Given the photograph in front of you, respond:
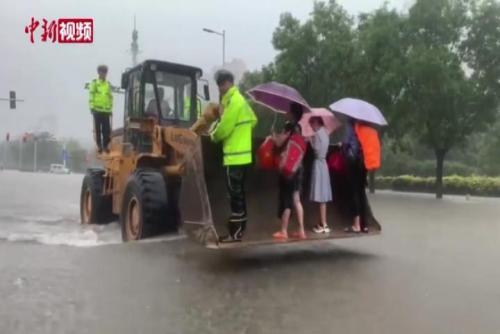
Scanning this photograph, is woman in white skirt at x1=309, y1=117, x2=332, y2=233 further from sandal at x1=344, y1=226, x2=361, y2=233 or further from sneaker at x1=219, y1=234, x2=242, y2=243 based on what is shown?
sneaker at x1=219, y1=234, x2=242, y2=243

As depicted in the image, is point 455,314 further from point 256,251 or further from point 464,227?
point 464,227

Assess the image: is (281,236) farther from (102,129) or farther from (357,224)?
(102,129)

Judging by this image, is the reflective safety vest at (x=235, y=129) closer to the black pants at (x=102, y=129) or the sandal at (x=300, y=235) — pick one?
the sandal at (x=300, y=235)

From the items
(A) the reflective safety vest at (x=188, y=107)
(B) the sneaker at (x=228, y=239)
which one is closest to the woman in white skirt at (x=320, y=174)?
(B) the sneaker at (x=228, y=239)

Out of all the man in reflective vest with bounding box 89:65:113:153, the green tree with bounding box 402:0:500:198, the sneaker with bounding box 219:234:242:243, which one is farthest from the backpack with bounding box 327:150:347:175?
the green tree with bounding box 402:0:500:198

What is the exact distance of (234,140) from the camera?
6.93m

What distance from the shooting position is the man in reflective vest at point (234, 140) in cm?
687

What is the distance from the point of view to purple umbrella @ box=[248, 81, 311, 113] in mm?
7586

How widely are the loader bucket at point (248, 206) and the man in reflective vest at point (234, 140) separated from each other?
0.85 ft

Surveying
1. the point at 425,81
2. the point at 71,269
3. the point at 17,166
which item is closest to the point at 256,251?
the point at 71,269

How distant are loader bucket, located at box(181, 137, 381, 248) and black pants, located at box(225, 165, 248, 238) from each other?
0.18 meters

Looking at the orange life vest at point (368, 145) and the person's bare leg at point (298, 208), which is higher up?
the orange life vest at point (368, 145)

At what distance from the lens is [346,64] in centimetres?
2817

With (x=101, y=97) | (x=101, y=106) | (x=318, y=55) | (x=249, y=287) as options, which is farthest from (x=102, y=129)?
(x=318, y=55)
